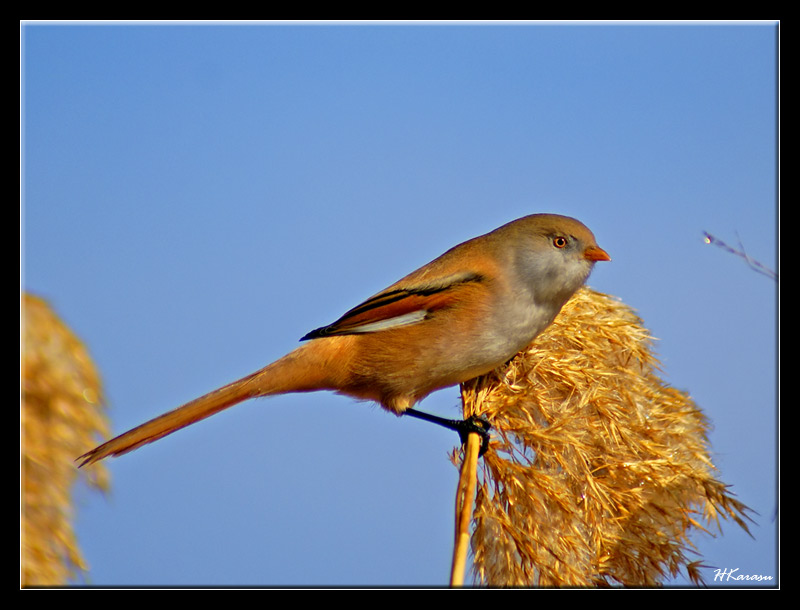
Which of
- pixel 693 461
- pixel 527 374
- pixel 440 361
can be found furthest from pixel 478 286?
pixel 693 461

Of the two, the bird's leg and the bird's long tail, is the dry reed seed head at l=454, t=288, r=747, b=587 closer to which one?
the bird's leg

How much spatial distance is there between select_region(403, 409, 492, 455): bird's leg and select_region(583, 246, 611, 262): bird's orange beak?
0.99 m

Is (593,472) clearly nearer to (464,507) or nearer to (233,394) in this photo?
(464,507)

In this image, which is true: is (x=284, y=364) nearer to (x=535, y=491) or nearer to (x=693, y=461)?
(x=535, y=491)

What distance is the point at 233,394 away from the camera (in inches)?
120

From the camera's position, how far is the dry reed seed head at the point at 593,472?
220 cm

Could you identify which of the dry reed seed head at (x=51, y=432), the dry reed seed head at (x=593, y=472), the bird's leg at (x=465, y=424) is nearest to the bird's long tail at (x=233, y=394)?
the dry reed seed head at (x=51, y=432)

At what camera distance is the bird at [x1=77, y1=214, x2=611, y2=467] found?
10.0 ft

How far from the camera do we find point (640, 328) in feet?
9.59

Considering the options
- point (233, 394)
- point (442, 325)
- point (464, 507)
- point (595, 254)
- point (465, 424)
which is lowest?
point (464, 507)

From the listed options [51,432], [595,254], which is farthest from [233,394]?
[595,254]

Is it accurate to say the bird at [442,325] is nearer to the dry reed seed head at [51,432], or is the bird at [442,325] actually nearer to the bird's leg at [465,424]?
the bird's leg at [465,424]

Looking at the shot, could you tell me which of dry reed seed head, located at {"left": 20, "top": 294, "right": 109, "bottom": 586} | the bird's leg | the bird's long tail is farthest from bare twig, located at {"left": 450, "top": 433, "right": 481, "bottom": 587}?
dry reed seed head, located at {"left": 20, "top": 294, "right": 109, "bottom": 586}

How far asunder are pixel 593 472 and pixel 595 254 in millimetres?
1146
